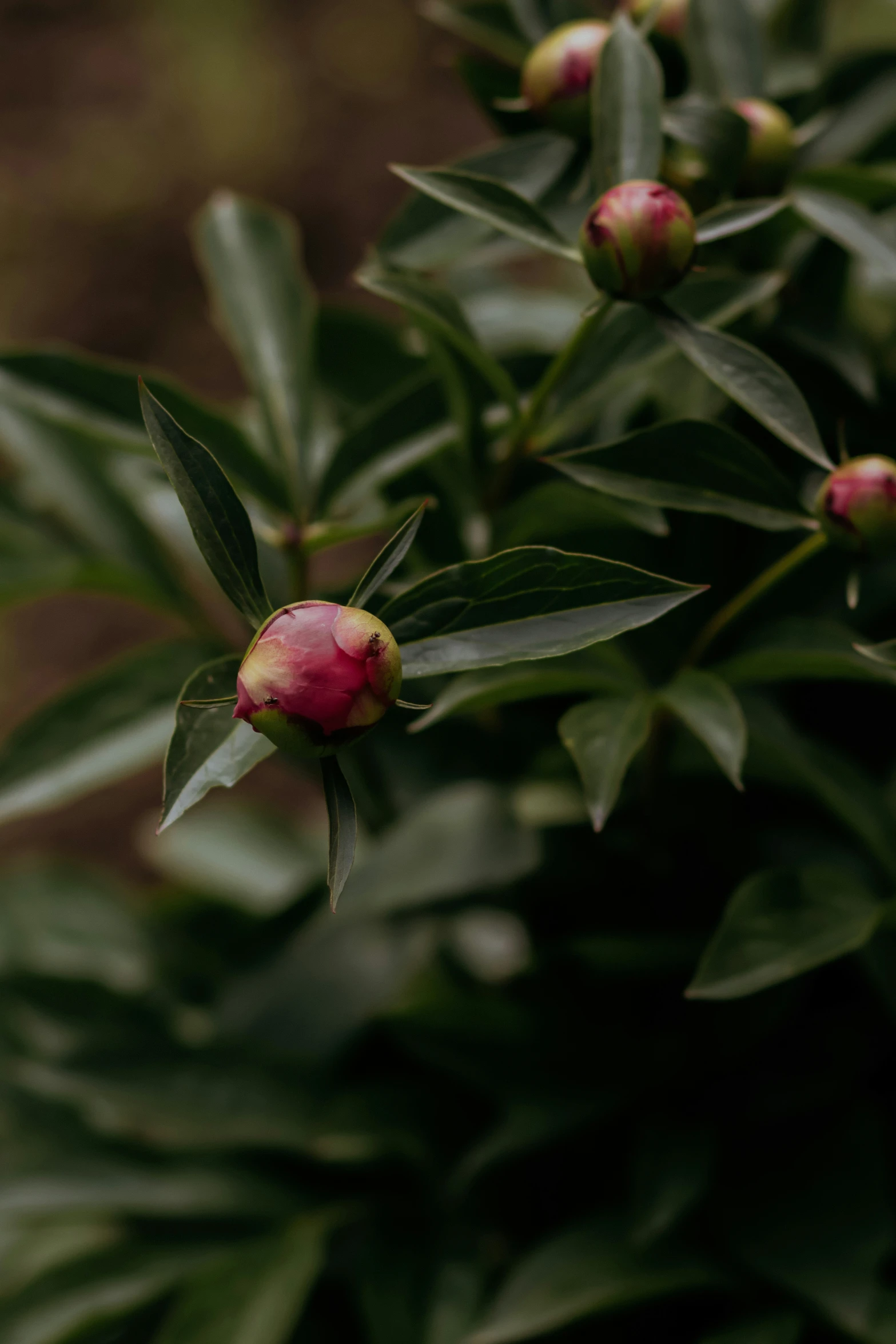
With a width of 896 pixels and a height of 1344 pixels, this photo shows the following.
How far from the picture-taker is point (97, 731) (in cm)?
51

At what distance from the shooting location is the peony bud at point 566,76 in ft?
1.33

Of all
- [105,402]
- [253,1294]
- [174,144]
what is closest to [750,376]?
[105,402]

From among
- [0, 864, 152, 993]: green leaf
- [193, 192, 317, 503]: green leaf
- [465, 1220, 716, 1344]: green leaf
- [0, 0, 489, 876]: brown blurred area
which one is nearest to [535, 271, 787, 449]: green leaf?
[193, 192, 317, 503]: green leaf

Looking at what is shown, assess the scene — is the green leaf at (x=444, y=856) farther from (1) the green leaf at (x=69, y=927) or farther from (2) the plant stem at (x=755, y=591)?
(1) the green leaf at (x=69, y=927)

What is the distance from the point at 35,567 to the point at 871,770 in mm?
384

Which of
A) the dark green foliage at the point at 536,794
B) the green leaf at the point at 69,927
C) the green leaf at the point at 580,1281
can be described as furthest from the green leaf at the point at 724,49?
the green leaf at the point at 69,927

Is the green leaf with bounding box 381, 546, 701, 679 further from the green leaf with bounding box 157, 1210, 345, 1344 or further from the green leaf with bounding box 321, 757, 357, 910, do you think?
the green leaf with bounding box 157, 1210, 345, 1344

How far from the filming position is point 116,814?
1.50 metres

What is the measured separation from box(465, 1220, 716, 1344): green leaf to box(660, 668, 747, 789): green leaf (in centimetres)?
22

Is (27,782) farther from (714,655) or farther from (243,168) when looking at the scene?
(243,168)

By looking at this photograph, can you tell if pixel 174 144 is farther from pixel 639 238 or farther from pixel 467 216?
pixel 639 238

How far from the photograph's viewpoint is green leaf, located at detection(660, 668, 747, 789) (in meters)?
0.34

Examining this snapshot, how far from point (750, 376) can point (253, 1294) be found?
0.42 metres

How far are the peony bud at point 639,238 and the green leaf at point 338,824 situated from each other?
5.9 inches
